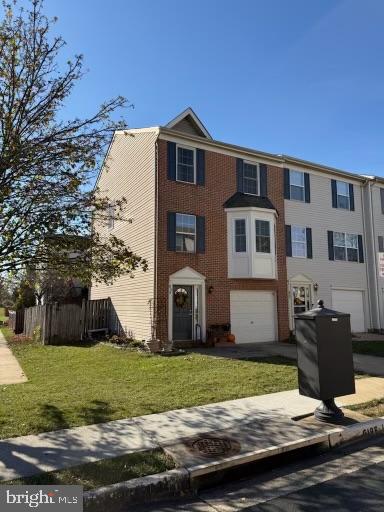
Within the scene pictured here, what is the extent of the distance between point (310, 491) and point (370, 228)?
20.1 meters

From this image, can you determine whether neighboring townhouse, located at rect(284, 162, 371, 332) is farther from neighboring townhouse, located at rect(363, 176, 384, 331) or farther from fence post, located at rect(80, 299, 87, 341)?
fence post, located at rect(80, 299, 87, 341)

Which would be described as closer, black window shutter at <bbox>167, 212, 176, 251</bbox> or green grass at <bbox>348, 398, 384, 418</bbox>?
green grass at <bbox>348, 398, 384, 418</bbox>

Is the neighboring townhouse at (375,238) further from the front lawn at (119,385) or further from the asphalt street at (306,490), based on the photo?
the asphalt street at (306,490)

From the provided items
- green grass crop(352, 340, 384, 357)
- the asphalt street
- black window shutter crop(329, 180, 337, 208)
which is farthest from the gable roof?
the asphalt street

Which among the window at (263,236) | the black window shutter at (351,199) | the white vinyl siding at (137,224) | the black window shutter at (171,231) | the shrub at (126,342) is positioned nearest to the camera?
the shrub at (126,342)

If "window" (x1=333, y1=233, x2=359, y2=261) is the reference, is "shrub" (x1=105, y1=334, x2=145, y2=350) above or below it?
below

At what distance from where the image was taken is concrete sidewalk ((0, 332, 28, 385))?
10516 mm

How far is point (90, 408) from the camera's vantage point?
294 inches

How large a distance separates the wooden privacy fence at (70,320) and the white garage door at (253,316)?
5852 millimetres

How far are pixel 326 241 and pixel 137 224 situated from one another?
948cm

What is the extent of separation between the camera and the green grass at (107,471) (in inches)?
180

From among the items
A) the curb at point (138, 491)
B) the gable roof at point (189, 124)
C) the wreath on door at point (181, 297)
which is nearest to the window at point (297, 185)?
the gable roof at point (189, 124)

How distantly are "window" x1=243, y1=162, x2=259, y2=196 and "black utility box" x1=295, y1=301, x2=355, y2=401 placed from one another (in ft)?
40.1

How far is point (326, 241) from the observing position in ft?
69.4
